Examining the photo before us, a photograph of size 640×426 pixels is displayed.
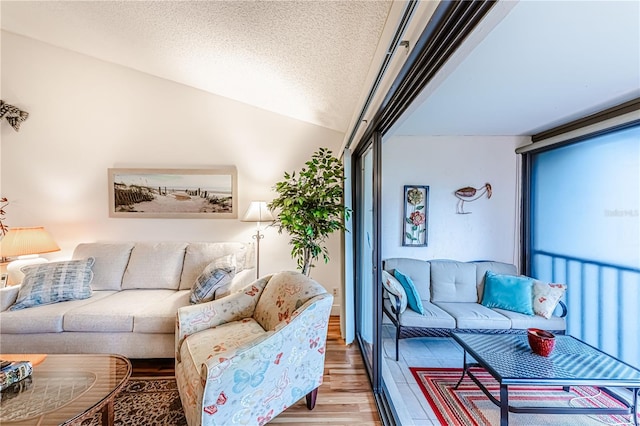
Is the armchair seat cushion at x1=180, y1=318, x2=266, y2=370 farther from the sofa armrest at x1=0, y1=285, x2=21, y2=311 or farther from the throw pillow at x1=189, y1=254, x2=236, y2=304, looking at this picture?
the sofa armrest at x1=0, y1=285, x2=21, y2=311

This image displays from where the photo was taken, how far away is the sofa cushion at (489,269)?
279 centimetres

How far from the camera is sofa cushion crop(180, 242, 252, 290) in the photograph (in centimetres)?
279

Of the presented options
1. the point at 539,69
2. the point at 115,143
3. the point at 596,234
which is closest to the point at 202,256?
the point at 115,143

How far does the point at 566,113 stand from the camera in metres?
2.38

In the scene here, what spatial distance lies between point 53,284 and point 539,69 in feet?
13.5

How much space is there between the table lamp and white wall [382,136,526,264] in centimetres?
364

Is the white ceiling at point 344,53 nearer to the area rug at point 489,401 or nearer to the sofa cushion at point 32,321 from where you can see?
the area rug at point 489,401

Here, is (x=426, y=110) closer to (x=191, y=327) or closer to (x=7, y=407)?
(x=191, y=327)

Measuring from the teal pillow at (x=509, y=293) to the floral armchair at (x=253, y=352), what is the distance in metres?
1.87

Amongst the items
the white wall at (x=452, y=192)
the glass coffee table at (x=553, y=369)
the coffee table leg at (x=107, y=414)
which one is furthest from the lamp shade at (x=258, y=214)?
the glass coffee table at (x=553, y=369)

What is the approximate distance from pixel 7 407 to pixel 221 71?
2.65 m

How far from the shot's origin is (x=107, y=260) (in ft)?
9.23

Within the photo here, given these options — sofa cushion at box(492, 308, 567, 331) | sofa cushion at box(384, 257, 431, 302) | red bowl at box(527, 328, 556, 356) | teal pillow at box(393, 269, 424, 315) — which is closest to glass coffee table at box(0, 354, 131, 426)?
teal pillow at box(393, 269, 424, 315)

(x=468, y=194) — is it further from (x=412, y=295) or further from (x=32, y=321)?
(x=32, y=321)
